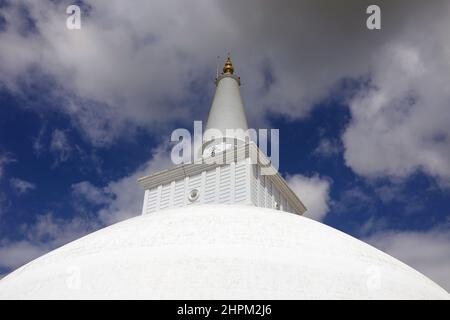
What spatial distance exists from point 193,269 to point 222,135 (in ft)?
41.9

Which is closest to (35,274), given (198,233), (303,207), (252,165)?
(198,233)

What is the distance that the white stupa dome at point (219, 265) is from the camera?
21.9 ft

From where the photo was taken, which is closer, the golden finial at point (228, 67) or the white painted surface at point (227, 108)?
the white painted surface at point (227, 108)

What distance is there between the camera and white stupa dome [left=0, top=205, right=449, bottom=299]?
263 inches

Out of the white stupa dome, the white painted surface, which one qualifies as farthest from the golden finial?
the white stupa dome

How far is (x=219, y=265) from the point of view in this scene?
23.5 ft

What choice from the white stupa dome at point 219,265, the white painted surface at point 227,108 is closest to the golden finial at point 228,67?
the white painted surface at point 227,108

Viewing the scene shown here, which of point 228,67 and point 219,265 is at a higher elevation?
point 228,67

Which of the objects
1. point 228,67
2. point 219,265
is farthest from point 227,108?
point 219,265

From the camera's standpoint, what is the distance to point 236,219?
9148 mm

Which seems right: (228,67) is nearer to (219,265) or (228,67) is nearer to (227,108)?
(227,108)

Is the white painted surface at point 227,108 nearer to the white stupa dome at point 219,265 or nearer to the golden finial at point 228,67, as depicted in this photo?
the golden finial at point 228,67
